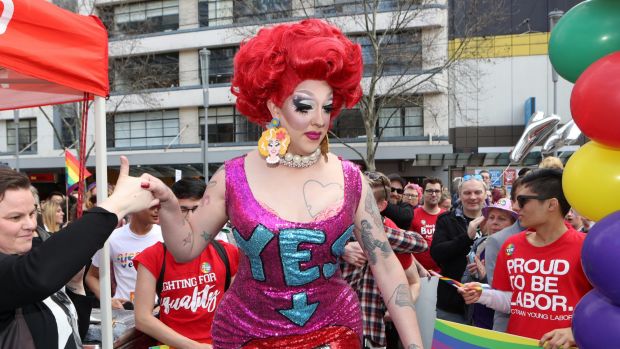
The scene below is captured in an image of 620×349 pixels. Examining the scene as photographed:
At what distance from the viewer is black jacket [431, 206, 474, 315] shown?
15.0ft

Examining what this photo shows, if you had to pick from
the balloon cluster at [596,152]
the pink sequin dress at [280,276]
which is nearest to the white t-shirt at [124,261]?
the pink sequin dress at [280,276]

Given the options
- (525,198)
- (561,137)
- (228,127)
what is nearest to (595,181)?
(525,198)

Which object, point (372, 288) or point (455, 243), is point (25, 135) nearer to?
point (455, 243)

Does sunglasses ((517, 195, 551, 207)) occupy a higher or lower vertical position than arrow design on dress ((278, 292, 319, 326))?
higher

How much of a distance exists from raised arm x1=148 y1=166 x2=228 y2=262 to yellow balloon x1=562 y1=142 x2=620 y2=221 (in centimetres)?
153

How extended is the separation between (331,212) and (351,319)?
1.34 ft

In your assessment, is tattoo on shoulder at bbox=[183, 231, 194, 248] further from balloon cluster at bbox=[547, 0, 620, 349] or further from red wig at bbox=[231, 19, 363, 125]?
balloon cluster at bbox=[547, 0, 620, 349]

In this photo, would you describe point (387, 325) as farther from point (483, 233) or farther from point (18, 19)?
point (18, 19)

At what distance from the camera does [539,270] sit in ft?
10.0

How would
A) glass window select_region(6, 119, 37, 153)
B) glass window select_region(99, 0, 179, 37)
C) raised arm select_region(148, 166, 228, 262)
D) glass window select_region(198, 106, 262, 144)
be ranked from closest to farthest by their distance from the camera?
raised arm select_region(148, 166, 228, 262) < glass window select_region(198, 106, 262, 144) < glass window select_region(99, 0, 179, 37) < glass window select_region(6, 119, 37, 153)

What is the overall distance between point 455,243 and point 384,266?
2.68m

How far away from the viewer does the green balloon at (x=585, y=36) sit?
2.48 m

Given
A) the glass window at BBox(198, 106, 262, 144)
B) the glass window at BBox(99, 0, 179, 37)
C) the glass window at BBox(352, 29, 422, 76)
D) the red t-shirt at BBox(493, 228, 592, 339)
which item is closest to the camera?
the red t-shirt at BBox(493, 228, 592, 339)

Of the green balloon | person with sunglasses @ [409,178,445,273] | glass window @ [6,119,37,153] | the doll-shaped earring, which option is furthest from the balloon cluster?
glass window @ [6,119,37,153]
